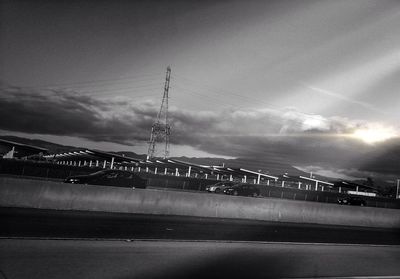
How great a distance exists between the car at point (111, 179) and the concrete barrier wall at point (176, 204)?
7.12m

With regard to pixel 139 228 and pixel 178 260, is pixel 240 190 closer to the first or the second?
pixel 139 228

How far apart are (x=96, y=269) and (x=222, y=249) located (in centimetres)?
351

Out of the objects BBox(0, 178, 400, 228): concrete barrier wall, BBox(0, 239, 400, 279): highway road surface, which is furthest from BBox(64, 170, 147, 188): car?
BBox(0, 239, 400, 279): highway road surface

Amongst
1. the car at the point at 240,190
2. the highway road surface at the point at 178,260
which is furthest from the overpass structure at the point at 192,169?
the highway road surface at the point at 178,260

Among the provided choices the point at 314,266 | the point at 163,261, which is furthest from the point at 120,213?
the point at 314,266

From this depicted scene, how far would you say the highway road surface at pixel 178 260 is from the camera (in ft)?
19.6

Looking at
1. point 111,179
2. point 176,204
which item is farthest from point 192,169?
point 176,204

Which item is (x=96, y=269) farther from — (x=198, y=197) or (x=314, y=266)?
(x=198, y=197)

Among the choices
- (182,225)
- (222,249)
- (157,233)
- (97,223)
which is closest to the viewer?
(222,249)

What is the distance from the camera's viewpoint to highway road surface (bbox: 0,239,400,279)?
19.6 ft

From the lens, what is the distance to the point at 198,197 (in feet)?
51.3

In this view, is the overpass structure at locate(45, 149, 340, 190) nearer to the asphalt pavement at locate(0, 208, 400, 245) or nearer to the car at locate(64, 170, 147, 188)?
the car at locate(64, 170, 147, 188)

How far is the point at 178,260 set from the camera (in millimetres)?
7195

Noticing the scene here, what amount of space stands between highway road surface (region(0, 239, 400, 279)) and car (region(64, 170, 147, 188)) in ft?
43.0
